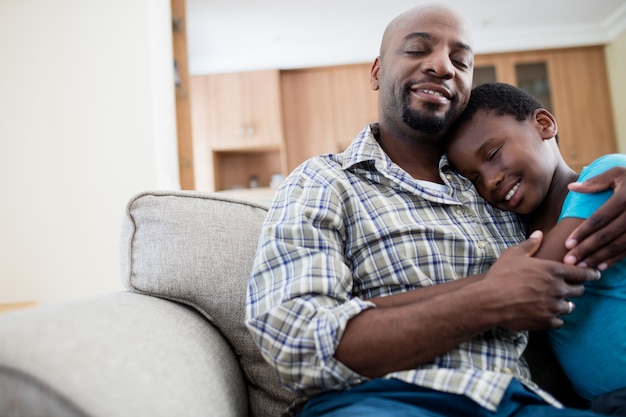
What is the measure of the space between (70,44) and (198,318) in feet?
7.97

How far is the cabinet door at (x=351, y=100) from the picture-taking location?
5070 millimetres

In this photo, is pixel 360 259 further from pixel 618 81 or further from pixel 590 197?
pixel 618 81

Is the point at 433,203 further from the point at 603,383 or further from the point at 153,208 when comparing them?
the point at 153,208

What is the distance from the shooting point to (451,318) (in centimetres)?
72

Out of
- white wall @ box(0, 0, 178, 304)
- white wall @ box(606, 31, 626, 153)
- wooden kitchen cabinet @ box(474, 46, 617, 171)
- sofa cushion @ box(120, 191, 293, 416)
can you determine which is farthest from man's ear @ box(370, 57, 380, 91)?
white wall @ box(606, 31, 626, 153)

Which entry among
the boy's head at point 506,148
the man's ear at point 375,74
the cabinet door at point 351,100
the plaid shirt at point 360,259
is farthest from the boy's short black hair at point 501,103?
the cabinet door at point 351,100

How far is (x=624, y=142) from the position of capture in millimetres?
4930

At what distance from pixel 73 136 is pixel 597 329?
8.68ft

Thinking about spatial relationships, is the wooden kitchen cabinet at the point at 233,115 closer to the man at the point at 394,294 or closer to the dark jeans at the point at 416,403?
the man at the point at 394,294

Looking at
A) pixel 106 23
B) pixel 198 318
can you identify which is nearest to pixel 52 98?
pixel 106 23

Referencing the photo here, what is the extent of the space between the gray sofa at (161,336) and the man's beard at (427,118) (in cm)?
38

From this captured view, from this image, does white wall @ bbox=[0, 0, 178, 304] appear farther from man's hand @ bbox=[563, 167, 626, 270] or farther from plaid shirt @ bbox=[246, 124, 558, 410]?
man's hand @ bbox=[563, 167, 626, 270]

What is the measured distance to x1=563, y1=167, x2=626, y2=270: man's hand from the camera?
78cm

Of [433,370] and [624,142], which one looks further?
[624,142]
